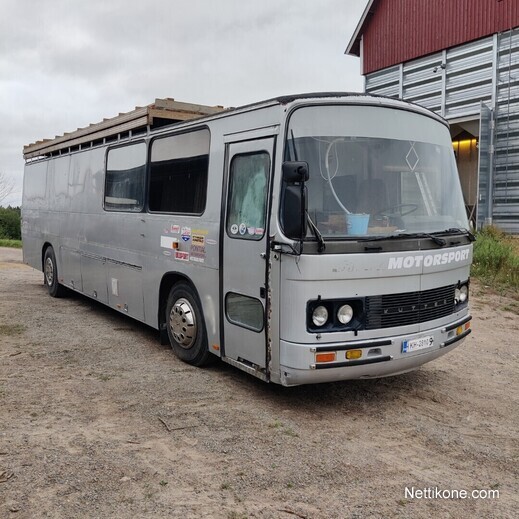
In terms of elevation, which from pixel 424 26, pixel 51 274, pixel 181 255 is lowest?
pixel 51 274

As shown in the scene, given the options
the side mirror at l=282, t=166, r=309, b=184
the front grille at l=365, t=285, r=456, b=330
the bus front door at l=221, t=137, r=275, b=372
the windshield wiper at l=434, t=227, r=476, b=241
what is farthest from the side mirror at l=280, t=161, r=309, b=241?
the windshield wiper at l=434, t=227, r=476, b=241

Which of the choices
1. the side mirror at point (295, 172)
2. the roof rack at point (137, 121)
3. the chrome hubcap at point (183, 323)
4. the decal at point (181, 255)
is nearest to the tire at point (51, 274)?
the roof rack at point (137, 121)

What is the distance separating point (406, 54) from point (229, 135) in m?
16.3

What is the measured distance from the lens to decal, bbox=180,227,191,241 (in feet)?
21.0

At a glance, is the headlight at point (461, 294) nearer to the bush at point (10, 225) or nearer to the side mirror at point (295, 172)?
the side mirror at point (295, 172)

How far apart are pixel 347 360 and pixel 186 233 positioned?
2496 mm

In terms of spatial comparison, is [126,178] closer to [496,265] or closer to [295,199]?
[295,199]

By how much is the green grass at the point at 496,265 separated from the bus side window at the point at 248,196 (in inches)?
303

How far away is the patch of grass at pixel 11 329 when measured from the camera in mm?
8189

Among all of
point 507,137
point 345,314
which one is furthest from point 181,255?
point 507,137

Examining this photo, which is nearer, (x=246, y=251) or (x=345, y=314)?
(x=345, y=314)

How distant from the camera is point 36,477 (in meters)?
3.95

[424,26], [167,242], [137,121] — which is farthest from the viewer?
[424,26]

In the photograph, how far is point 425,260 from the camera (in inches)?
204
